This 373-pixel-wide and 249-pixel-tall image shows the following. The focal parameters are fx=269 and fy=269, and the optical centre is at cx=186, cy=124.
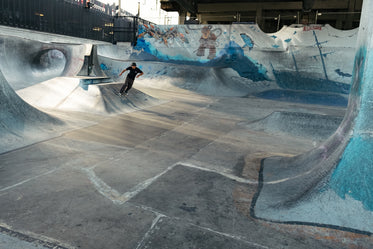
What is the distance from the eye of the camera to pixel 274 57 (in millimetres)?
19812

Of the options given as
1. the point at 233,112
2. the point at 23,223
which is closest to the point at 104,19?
the point at 233,112

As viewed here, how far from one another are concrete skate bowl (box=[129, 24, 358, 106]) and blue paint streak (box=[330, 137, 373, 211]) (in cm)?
1374

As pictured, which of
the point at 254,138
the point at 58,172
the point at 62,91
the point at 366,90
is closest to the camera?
the point at 366,90

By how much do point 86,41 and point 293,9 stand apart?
79.2 ft

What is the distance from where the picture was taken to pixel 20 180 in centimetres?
399

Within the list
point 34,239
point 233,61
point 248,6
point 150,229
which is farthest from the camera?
point 248,6

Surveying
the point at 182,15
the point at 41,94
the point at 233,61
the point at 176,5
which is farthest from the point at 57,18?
the point at 182,15

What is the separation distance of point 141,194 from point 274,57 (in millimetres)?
18512

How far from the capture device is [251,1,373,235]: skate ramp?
3010 millimetres

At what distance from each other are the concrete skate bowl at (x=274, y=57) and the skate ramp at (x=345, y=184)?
13375mm

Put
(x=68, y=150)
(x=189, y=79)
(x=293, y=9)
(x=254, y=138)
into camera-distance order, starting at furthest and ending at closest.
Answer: (x=293, y=9), (x=189, y=79), (x=254, y=138), (x=68, y=150)

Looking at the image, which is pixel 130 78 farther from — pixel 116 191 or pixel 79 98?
pixel 116 191

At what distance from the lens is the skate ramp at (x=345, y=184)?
9.87 ft

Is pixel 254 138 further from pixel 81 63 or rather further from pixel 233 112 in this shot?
pixel 81 63
